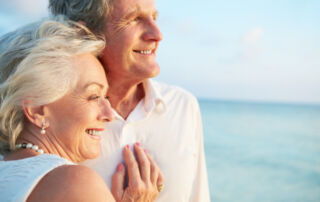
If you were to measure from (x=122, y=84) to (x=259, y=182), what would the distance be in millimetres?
11787

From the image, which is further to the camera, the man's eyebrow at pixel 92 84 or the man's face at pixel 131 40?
the man's face at pixel 131 40

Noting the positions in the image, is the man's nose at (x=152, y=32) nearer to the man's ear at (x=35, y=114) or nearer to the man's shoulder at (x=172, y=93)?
the man's shoulder at (x=172, y=93)

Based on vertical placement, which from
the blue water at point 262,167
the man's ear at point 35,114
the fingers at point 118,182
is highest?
the man's ear at point 35,114

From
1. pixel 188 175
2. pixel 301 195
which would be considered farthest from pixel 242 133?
pixel 188 175

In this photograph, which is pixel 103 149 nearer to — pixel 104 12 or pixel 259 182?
pixel 104 12

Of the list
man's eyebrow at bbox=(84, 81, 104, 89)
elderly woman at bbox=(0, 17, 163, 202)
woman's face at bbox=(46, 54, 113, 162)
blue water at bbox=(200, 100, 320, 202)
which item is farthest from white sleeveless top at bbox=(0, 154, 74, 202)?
blue water at bbox=(200, 100, 320, 202)

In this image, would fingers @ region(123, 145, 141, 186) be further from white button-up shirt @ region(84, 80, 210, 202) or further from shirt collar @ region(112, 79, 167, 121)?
shirt collar @ region(112, 79, 167, 121)

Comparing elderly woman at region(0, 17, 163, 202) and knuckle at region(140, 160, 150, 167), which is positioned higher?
elderly woman at region(0, 17, 163, 202)

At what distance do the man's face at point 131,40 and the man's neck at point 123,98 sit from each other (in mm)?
99

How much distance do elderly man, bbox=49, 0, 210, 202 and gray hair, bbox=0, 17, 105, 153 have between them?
0.33 m

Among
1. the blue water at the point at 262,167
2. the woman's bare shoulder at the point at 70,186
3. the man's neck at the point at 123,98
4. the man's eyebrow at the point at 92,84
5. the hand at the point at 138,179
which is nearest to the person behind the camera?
the woman's bare shoulder at the point at 70,186

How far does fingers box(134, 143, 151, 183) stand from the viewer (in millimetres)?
1980

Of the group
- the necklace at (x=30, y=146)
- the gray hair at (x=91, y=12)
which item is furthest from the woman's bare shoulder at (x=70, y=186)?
the gray hair at (x=91, y=12)

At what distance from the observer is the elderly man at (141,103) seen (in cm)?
203
